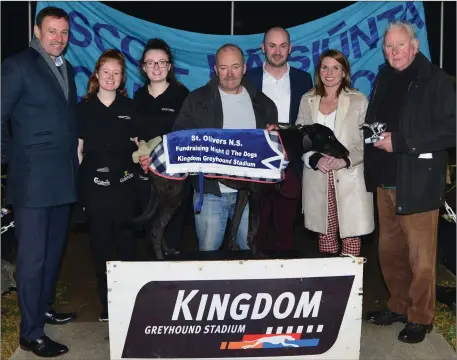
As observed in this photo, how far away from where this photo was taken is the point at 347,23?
5.20m

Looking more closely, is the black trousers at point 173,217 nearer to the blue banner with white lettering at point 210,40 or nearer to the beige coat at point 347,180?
the beige coat at point 347,180

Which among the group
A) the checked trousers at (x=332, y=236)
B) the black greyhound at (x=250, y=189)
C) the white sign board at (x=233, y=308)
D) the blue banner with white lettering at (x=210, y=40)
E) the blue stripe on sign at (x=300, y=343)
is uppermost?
the blue banner with white lettering at (x=210, y=40)

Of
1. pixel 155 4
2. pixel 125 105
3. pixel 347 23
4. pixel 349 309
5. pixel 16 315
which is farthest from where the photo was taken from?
pixel 155 4

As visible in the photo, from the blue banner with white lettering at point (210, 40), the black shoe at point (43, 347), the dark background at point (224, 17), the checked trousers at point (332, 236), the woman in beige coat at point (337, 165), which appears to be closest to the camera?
the black shoe at point (43, 347)

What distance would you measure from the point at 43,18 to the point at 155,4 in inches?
611

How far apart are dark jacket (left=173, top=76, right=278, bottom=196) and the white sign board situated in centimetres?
62

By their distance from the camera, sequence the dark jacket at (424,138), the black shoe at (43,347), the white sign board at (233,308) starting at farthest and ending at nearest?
the black shoe at (43,347) → the dark jacket at (424,138) → the white sign board at (233,308)

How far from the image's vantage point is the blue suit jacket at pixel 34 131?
11.9ft

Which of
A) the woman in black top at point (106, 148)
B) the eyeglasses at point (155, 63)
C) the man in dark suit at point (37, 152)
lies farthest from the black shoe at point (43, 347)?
the eyeglasses at point (155, 63)

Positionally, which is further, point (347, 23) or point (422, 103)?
point (347, 23)

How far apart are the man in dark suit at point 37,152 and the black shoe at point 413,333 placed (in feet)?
6.74

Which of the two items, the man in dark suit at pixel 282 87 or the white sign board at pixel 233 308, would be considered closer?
the white sign board at pixel 233 308

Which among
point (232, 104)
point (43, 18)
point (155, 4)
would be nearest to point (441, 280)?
point (232, 104)

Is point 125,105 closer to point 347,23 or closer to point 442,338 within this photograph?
point 347,23
